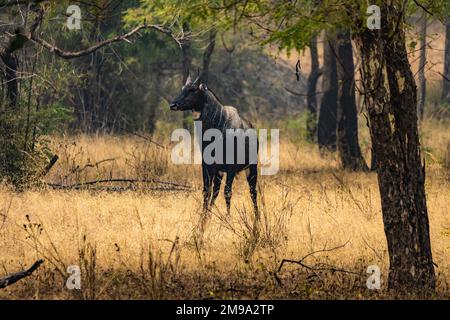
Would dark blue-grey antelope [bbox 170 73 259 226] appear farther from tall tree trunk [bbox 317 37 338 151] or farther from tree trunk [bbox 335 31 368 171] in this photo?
tall tree trunk [bbox 317 37 338 151]

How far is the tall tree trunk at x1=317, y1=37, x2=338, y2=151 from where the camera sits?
68.8 ft

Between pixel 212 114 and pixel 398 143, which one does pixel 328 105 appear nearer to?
pixel 212 114

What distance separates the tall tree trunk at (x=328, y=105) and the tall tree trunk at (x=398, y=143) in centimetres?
1220

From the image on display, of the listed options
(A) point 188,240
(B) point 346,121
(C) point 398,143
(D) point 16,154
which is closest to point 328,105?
(B) point 346,121

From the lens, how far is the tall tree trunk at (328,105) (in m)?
21.0

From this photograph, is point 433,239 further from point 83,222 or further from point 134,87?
point 134,87

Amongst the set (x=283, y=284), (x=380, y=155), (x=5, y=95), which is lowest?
(x=283, y=284)

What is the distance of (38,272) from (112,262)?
849 mm

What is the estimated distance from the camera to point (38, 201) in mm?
12969

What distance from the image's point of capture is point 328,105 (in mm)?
21578

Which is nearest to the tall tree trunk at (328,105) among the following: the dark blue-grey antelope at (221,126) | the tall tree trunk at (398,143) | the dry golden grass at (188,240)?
Result: the dry golden grass at (188,240)

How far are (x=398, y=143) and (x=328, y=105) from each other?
13471 mm

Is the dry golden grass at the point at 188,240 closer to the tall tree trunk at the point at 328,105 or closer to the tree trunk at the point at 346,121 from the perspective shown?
the tree trunk at the point at 346,121

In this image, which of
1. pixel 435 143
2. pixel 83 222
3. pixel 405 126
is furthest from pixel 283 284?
pixel 435 143
